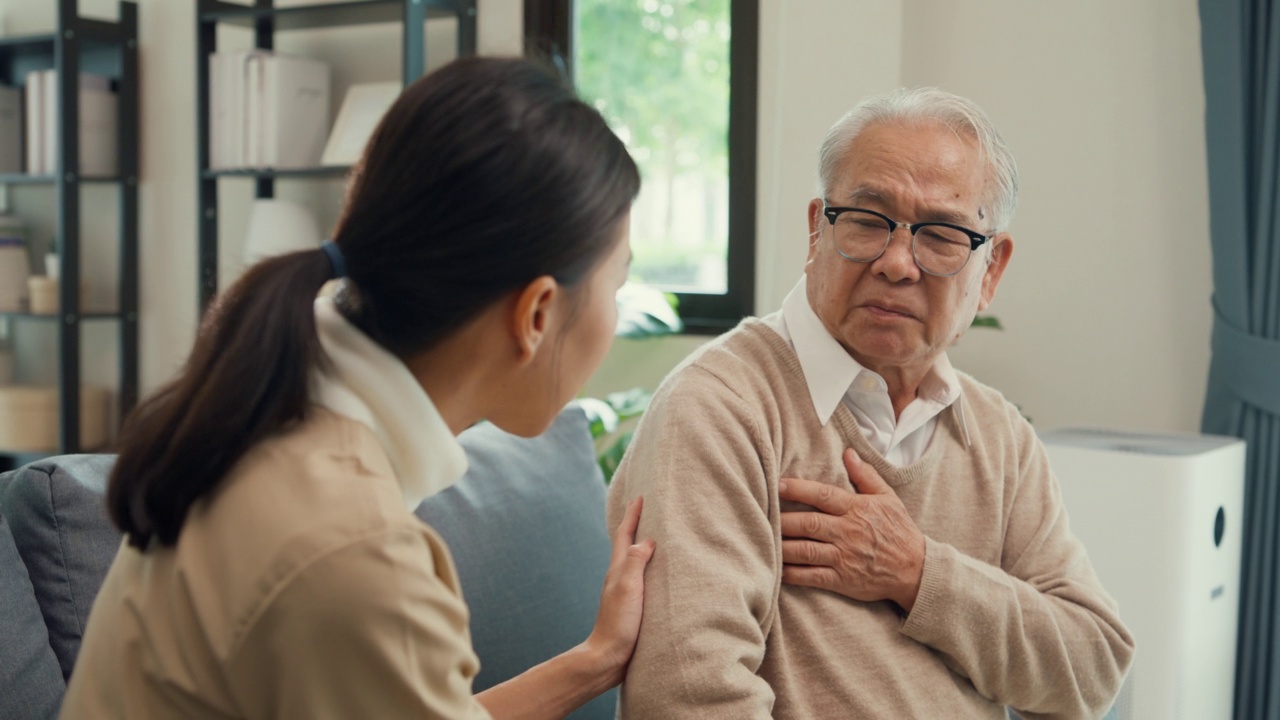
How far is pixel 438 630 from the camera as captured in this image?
2.64ft

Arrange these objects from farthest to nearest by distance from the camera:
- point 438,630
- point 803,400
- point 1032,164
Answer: point 1032,164 < point 803,400 < point 438,630

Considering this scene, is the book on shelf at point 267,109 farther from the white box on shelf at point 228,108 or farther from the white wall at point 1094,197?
the white wall at point 1094,197

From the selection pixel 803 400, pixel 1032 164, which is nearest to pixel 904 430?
pixel 803 400

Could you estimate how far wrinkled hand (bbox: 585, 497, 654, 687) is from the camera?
1.25 m

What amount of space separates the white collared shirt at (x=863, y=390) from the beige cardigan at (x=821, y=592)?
20 mm

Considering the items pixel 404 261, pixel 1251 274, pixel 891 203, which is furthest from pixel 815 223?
pixel 1251 274

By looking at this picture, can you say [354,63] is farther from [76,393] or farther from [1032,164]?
[1032,164]

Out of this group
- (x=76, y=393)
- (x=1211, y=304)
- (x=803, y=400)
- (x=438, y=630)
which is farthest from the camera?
(x=76, y=393)

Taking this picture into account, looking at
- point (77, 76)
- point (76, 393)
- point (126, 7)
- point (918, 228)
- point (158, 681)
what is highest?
point (126, 7)

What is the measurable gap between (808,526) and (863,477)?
0.37 ft

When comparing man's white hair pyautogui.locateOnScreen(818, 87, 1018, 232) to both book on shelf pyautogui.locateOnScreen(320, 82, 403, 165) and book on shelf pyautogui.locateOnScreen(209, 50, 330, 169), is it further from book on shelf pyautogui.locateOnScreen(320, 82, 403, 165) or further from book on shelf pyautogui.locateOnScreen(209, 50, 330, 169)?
book on shelf pyautogui.locateOnScreen(209, 50, 330, 169)

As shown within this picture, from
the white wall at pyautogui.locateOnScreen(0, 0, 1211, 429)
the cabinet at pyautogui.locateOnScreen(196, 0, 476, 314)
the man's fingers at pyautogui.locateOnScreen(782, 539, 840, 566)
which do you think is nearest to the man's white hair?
the man's fingers at pyautogui.locateOnScreen(782, 539, 840, 566)

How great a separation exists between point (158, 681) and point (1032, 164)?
2440mm

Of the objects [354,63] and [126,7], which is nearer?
[354,63]
